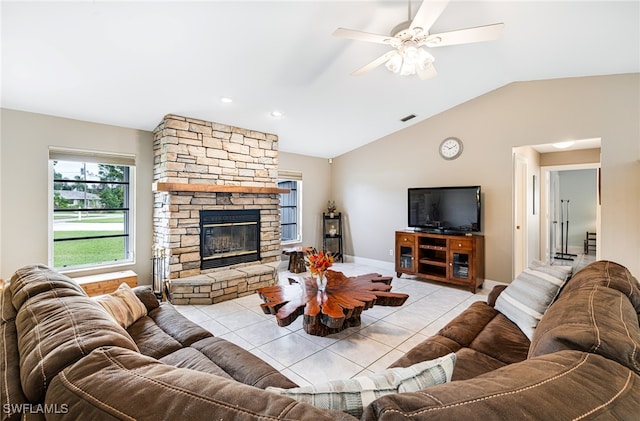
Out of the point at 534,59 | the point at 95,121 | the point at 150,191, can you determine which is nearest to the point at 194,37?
the point at 95,121

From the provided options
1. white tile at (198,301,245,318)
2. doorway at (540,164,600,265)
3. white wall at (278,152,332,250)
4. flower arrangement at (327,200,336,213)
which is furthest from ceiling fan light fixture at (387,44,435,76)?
doorway at (540,164,600,265)

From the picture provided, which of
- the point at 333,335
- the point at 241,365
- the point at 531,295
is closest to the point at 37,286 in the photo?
the point at 241,365

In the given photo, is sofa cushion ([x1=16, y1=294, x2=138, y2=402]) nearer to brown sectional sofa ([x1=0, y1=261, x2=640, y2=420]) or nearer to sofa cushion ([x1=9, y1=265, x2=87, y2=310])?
brown sectional sofa ([x1=0, y1=261, x2=640, y2=420])

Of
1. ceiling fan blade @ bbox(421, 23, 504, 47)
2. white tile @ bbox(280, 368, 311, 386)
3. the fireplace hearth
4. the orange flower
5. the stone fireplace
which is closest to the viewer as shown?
ceiling fan blade @ bbox(421, 23, 504, 47)

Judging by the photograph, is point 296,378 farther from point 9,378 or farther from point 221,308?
point 221,308

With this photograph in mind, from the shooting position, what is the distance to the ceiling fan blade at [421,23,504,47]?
6.41 feet

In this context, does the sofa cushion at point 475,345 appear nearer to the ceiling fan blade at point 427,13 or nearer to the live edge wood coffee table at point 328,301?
the live edge wood coffee table at point 328,301

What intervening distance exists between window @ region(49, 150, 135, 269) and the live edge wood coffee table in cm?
263

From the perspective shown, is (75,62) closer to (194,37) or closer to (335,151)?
(194,37)

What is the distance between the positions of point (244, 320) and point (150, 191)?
2.48 m

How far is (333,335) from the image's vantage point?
285 cm

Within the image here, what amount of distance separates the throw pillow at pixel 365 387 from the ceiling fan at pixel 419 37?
2024 millimetres

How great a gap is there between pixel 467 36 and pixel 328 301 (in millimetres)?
2458

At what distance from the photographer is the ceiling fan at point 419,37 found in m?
1.89
